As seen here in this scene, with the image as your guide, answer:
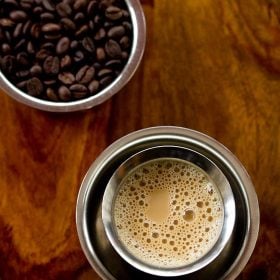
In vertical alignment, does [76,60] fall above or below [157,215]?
above

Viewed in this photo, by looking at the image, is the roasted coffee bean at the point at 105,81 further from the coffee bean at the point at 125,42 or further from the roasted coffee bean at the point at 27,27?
Result: the roasted coffee bean at the point at 27,27

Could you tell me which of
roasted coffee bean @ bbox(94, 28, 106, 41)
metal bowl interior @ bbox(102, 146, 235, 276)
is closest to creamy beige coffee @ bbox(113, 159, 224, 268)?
metal bowl interior @ bbox(102, 146, 235, 276)

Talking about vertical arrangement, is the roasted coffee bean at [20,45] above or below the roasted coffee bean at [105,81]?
above

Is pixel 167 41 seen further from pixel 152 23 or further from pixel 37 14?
pixel 37 14

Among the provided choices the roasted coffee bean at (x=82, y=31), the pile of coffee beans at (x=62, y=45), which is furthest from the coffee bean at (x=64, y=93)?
the roasted coffee bean at (x=82, y=31)

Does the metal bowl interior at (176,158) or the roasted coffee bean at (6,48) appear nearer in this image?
the metal bowl interior at (176,158)

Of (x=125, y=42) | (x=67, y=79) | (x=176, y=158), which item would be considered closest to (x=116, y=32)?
(x=125, y=42)

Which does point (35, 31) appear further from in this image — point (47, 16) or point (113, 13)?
point (113, 13)

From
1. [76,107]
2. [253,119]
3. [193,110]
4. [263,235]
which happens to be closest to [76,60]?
[76,107]
